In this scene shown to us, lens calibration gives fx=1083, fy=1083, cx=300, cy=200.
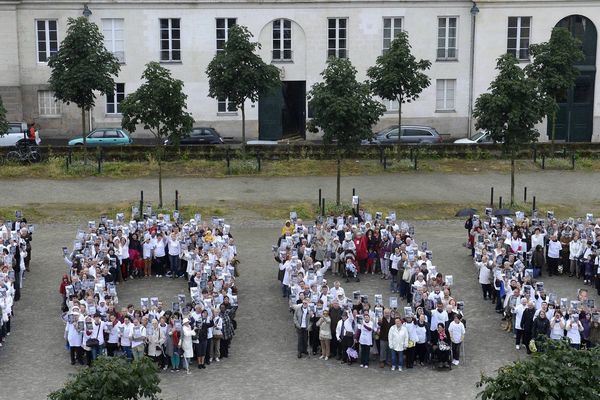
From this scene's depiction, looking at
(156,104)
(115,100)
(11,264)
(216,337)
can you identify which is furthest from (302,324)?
(115,100)

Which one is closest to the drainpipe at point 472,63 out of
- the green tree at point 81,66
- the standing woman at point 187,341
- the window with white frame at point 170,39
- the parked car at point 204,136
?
the parked car at point 204,136

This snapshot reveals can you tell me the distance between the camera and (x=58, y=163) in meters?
41.4

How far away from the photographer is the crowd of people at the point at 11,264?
77.1 feet

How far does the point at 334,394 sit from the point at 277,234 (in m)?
12.5

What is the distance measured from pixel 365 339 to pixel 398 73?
20682mm

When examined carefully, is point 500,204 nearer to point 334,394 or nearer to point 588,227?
point 588,227

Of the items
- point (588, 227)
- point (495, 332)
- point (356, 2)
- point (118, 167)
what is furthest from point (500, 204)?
point (356, 2)

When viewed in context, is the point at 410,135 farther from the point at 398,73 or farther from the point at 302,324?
the point at 302,324

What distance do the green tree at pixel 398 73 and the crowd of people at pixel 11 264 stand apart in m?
16.7

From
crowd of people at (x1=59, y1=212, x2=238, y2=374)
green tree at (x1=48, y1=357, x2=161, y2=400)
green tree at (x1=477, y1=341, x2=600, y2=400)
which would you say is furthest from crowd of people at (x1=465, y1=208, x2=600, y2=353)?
green tree at (x1=48, y1=357, x2=161, y2=400)

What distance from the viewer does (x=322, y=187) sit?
38.9 metres

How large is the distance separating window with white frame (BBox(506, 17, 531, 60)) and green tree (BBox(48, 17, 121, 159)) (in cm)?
2036

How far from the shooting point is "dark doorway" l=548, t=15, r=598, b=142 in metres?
51.3

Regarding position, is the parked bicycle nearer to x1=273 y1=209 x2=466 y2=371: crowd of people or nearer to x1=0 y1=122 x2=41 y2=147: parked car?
x1=0 y1=122 x2=41 y2=147: parked car
